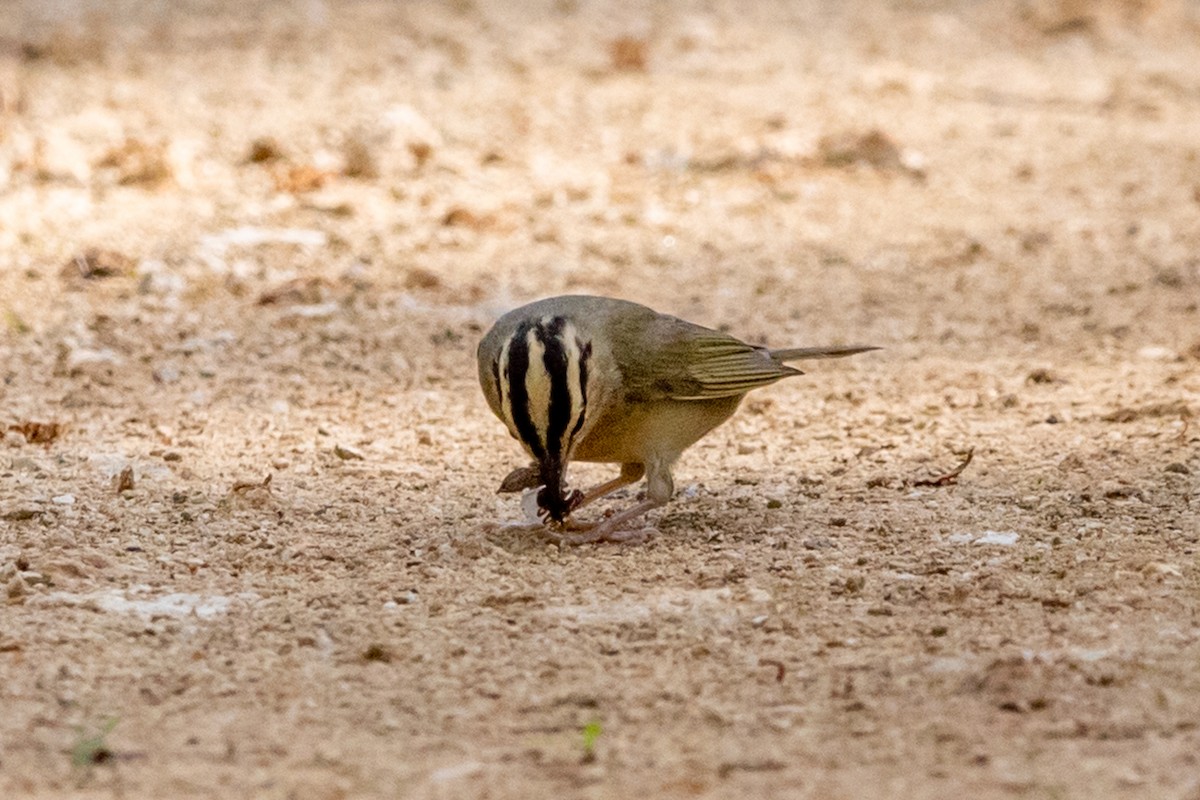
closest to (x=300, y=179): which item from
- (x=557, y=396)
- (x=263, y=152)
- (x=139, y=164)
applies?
(x=263, y=152)

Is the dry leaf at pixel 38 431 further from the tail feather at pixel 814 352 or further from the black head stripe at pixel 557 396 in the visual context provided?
Answer: the tail feather at pixel 814 352

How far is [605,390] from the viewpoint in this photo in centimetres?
581

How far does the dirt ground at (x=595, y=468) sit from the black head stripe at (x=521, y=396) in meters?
0.40

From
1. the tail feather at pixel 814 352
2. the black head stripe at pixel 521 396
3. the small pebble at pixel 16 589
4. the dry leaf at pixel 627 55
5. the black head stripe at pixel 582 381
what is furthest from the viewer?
the dry leaf at pixel 627 55

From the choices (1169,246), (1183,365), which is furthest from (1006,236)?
(1183,365)

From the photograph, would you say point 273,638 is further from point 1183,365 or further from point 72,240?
point 72,240

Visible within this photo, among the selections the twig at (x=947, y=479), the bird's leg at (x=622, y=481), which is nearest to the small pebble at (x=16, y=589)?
the bird's leg at (x=622, y=481)

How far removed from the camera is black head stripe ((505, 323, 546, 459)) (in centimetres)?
529

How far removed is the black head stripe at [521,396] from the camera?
529 centimetres

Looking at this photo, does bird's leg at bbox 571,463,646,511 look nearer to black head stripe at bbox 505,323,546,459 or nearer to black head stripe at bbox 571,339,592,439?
black head stripe at bbox 571,339,592,439

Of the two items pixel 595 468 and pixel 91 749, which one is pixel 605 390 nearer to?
pixel 595 468

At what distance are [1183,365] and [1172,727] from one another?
4.04 metres

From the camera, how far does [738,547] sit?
5656 millimetres

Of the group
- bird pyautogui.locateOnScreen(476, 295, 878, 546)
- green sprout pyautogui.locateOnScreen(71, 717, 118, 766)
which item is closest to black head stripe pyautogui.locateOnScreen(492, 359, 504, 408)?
bird pyautogui.locateOnScreen(476, 295, 878, 546)
